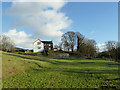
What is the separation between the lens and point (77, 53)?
2099 inches

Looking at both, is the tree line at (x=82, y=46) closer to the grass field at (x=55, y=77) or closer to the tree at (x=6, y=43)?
the tree at (x=6, y=43)

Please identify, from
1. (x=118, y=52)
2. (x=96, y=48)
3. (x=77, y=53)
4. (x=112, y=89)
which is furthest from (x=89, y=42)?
(x=112, y=89)

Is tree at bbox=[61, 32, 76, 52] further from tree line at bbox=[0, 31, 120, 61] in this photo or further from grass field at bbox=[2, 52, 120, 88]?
grass field at bbox=[2, 52, 120, 88]

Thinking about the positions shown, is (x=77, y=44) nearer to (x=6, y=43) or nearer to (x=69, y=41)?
(x=69, y=41)

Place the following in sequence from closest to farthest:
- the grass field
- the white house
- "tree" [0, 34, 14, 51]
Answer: the grass field < "tree" [0, 34, 14, 51] < the white house

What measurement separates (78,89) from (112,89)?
7.77ft

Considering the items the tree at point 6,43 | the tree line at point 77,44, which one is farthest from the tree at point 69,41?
the tree at point 6,43

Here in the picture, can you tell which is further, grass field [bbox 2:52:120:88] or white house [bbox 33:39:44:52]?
white house [bbox 33:39:44:52]

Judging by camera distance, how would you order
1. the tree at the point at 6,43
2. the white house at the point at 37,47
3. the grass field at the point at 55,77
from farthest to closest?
the white house at the point at 37,47
the tree at the point at 6,43
the grass field at the point at 55,77

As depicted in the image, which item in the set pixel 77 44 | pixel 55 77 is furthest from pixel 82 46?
pixel 55 77

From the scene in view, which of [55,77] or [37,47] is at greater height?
[37,47]

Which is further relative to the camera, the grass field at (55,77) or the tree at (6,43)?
the tree at (6,43)

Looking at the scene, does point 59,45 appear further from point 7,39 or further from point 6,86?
point 6,86

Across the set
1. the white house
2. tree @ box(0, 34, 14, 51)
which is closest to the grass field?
tree @ box(0, 34, 14, 51)
